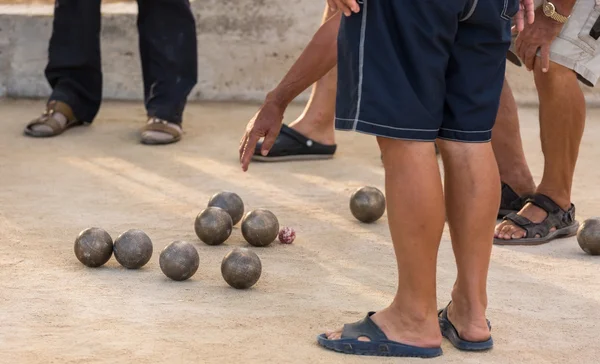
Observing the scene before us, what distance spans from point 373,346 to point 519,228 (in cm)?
163

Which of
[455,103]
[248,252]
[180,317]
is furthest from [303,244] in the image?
[455,103]

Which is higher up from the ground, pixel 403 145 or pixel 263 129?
pixel 403 145

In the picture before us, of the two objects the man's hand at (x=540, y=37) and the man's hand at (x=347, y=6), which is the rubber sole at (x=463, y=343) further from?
the man's hand at (x=540, y=37)

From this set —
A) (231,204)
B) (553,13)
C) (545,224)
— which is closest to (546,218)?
(545,224)

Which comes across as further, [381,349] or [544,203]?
[544,203]

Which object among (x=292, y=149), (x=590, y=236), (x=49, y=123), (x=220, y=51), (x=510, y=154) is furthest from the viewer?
(x=220, y=51)

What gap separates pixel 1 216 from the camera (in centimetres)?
514

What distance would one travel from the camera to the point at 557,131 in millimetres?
4918

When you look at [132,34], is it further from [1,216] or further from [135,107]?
[1,216]

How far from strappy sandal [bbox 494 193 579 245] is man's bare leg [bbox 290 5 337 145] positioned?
1.78 meters

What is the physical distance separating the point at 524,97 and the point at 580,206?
9.91ft

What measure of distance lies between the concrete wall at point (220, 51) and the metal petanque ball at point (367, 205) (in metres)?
3.30

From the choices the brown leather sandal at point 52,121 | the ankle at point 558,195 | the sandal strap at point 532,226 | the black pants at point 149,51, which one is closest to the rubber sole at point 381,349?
the sandal strap at point 532,226

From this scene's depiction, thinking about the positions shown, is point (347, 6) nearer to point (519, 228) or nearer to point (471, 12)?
point (471, 12)
